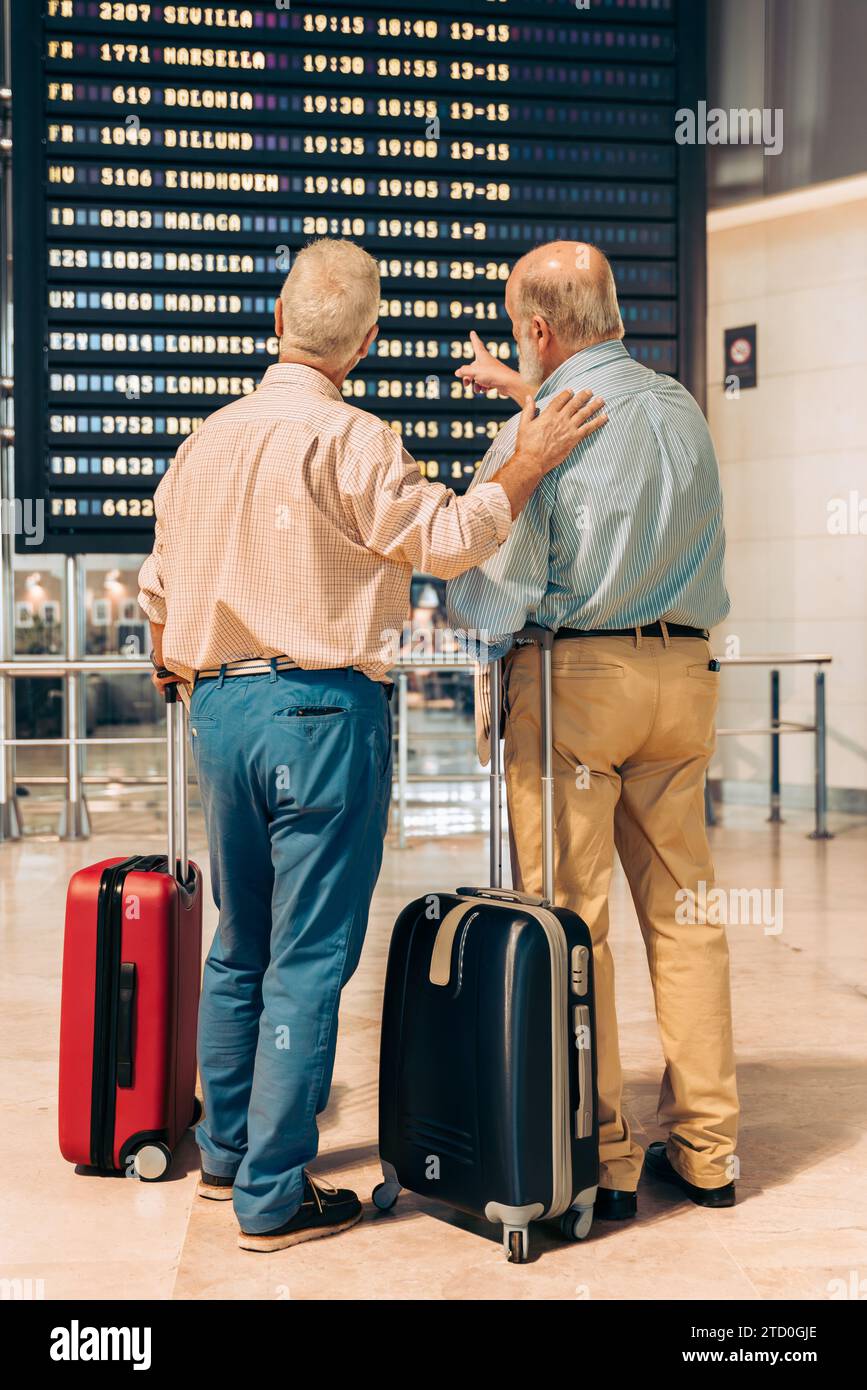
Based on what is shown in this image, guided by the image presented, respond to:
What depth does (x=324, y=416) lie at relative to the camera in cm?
214

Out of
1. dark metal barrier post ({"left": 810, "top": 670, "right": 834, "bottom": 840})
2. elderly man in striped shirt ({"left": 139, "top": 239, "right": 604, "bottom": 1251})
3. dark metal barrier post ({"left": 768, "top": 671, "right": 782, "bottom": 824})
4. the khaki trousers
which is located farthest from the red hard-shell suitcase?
dark metal barrier post ({"left": 768, "top": 671, "right": 782, "bottom": 824})

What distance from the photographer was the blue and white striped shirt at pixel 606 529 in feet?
7.22

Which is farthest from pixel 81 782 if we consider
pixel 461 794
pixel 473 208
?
pixel 473 208

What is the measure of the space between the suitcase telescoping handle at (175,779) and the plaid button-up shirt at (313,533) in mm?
425

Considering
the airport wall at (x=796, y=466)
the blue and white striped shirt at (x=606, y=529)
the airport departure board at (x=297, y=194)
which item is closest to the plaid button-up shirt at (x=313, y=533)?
the blue and white striped shirt at (x=606, y=529)

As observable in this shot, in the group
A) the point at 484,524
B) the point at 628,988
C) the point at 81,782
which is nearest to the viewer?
the point at 484,524

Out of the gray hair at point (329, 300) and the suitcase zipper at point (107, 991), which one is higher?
the gray hair at point (329, 300)

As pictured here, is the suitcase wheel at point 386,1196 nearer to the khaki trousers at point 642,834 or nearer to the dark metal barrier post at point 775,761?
the khaki trousers at point 642,834

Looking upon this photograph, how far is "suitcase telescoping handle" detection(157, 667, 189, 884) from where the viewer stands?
2.57 m

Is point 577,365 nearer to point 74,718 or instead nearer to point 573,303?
point 573,303

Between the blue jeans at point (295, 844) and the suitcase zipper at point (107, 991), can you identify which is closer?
the blue jeans at point (295, 844)

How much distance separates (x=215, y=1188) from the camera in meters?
2.36

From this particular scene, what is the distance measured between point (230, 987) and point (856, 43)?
22.4ft
